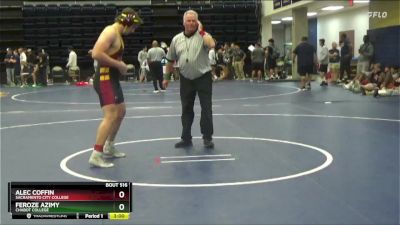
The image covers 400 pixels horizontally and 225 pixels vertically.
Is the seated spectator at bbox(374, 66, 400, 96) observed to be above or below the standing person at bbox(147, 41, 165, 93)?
below

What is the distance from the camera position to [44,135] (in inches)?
335

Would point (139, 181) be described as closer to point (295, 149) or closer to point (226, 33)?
point (295, 149)

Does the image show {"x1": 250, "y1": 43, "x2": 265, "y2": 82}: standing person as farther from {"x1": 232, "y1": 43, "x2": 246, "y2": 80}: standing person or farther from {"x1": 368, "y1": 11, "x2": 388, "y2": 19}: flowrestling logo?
{"x1": 368, "y1": 11, "x2": 388, "y2": 19}: flowrestling logo

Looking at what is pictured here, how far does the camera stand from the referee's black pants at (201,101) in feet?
23.4

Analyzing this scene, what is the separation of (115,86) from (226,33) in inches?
913

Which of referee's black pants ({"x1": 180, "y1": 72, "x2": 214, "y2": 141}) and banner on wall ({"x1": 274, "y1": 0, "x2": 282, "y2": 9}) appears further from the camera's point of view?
banner on wall ({"x1": 274, "y1": 0, "x2": 282, "y2": 9})

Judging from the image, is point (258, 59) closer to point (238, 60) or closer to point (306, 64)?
point (238, 60)

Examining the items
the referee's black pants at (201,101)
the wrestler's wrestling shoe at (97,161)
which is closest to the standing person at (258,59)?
the referee's black pants at (201,101)

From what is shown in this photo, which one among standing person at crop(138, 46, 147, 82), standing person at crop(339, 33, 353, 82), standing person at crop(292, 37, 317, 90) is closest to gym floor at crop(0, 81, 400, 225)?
standing person at crop(292, 37, 317, 90)

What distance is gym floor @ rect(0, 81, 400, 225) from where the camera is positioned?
429 centimetres

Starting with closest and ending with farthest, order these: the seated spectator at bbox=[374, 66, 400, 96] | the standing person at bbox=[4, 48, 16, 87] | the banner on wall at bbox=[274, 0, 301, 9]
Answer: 1. the seated spectator at bbox=[374, 66, 400, 96]
2. the banner on wall at bbox=[274, 0, 301, 9]
3. the standing person at bbox=[4, 48, 16, 87]

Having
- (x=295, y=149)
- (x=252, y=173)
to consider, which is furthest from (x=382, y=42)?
(x=252, y=173)

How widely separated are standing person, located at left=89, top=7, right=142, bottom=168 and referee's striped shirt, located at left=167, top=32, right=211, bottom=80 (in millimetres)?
1112
